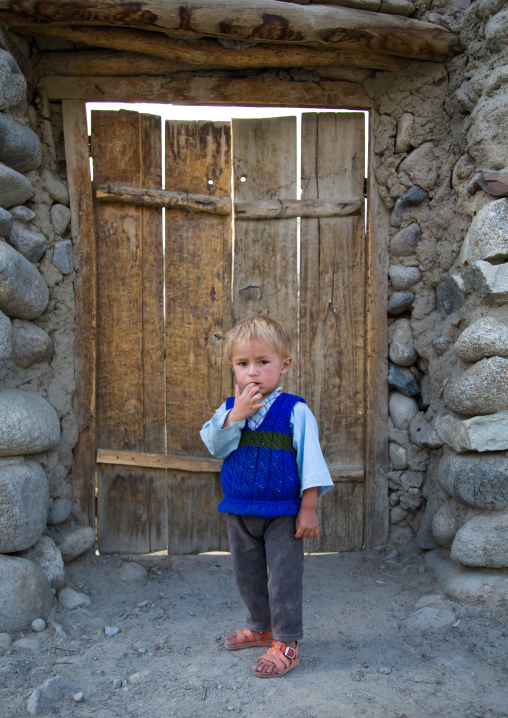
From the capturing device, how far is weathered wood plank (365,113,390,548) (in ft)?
9.95

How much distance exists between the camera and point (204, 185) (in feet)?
9.95

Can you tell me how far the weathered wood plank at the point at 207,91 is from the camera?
2.91 meters

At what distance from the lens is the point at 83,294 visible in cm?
296

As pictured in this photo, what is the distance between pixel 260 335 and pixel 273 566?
0.82 metres

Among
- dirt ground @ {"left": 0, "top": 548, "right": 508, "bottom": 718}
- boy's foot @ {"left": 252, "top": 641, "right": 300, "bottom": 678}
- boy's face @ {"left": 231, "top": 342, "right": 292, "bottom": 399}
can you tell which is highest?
boy's face @ {"left": 231, "top": 342, "right": 292, "bottom": 399}

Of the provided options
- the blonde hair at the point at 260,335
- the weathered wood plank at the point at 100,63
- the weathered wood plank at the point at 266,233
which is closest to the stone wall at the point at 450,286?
the weathered wood plank at the point at 100,63

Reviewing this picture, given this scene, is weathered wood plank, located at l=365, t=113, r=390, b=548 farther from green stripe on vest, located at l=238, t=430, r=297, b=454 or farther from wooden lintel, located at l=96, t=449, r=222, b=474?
green stripe on vest, located at l=238, t=430, r=297, b=454

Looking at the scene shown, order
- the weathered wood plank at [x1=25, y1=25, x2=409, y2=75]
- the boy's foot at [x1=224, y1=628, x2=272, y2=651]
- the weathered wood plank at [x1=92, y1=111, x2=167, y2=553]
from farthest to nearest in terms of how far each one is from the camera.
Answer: the weathered wood plank at [x1=92, y1=111, x2=167, y2=553] < the weathered wood plank at [x1=25, y1=25, x2=409, y2=75] < the boy's foot at [x1=224, y1=628, x2=272, y2=651]

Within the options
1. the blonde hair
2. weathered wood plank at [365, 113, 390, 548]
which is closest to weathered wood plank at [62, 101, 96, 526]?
the blonde hair

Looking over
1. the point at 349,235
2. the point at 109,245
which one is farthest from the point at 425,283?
the point at 109,245

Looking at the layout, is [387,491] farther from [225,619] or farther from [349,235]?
[349,235]

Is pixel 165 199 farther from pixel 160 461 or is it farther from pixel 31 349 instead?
pixel 160 461

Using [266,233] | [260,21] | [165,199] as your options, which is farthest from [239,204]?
[260,21]

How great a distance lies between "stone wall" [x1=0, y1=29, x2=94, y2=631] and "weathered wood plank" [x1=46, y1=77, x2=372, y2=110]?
0.72ft
